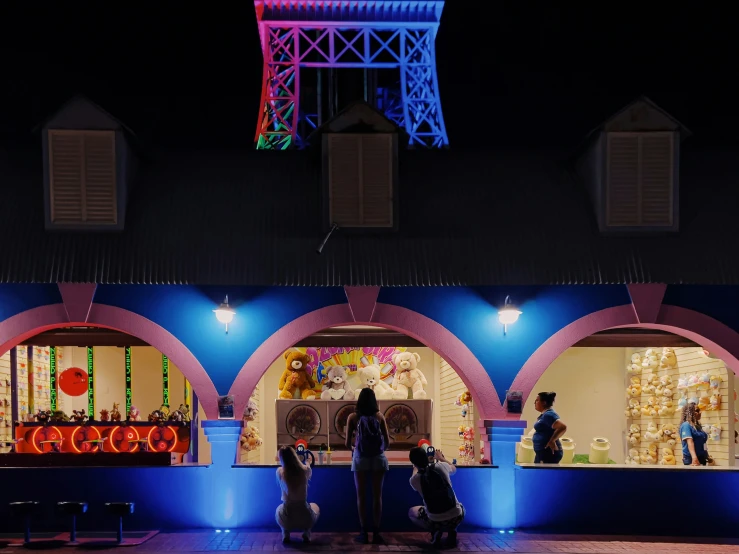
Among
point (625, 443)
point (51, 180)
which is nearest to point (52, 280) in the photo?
point (51, 180)

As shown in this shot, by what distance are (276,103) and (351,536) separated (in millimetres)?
13030

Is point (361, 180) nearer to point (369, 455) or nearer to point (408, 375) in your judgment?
point (369, 455)

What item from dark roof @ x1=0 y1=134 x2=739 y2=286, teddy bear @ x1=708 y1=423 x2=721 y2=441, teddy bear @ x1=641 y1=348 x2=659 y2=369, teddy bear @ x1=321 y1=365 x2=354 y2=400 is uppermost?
dark roof @ x1=0 y1=134 x2=739 y2=286

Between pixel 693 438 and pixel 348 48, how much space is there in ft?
36.9

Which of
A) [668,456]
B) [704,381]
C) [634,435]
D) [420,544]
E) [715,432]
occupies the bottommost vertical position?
[668,456]

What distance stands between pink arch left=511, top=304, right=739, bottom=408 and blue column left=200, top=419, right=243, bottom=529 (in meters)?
3.60

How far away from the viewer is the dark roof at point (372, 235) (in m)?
9.91

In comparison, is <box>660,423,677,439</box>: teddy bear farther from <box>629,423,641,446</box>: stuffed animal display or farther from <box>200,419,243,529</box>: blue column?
<box>200,419,243,529</box>: blue column

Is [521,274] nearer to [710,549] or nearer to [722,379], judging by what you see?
[710,549]

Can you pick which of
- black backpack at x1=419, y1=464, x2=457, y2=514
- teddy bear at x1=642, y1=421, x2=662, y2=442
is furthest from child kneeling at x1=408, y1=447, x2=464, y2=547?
teddy bear at x1=642, y1=421, x2=662, y2=442

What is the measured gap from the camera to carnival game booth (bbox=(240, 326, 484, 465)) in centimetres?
1312

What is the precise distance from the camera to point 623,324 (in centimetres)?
1040

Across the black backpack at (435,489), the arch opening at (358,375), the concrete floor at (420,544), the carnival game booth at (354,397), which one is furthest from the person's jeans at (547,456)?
the black backpack at (435,489)

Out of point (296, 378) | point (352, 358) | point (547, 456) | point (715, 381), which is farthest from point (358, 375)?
point (715, 381)
